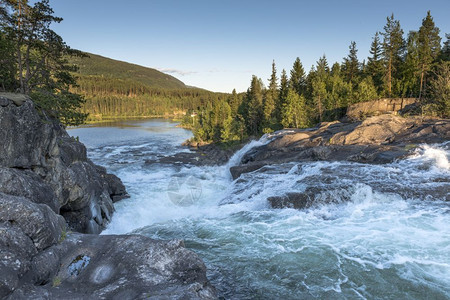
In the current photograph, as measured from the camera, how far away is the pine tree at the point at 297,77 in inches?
3094

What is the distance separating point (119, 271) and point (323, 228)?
1153cm

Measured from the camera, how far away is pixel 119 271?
7.39 meters

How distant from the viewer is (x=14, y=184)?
9344 mm

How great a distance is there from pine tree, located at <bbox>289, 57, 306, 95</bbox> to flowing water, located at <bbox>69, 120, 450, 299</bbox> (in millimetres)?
57036

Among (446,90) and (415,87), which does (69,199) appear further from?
(415,87)

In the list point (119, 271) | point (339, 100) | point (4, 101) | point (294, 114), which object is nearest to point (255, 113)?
point (294, 114)

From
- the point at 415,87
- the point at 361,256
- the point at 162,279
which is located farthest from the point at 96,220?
the point at 415,87

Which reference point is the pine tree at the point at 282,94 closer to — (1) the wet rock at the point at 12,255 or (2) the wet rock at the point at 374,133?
(2) the wet rock at the point at 374,133

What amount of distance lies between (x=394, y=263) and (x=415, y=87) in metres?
61.8

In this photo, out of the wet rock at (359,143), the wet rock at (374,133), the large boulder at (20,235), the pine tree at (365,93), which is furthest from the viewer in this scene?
the pine tree at (365,93)

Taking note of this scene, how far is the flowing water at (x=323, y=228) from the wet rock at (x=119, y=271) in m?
3.31

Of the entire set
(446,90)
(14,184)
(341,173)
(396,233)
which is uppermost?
(446,90)

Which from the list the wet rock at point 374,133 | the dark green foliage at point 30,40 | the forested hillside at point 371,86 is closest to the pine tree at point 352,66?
the forested hillside at point 371,86

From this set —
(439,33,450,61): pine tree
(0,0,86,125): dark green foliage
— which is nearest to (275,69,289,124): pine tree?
(439,33,450,61): pine tree
